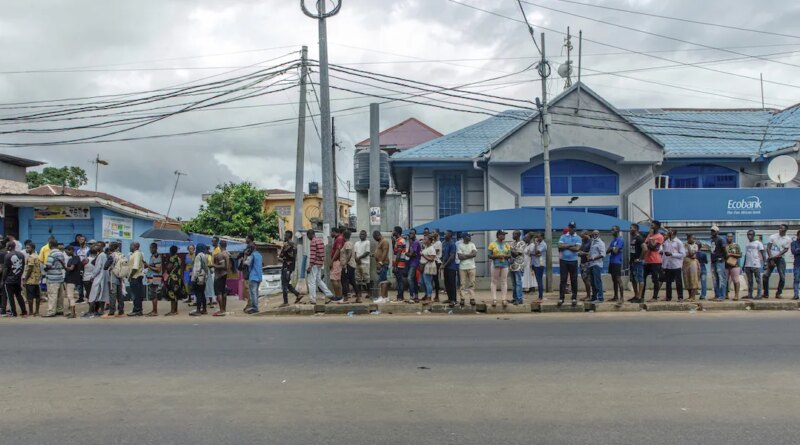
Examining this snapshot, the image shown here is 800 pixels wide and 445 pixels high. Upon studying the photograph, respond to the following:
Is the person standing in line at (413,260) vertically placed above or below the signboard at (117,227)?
below

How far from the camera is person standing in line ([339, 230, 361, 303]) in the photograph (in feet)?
44.4

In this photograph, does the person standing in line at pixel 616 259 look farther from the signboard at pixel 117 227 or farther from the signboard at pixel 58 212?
the signboard at pixel 58 212

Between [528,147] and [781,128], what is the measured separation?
9.83 meters

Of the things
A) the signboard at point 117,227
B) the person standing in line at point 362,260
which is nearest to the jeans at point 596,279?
the person standing in line at point 362,260

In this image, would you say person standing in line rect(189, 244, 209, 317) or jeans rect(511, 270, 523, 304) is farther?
jeans rect(511, 270, 523, 304)

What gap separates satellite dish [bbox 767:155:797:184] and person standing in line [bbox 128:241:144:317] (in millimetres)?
17565

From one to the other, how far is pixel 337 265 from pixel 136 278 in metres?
4.46

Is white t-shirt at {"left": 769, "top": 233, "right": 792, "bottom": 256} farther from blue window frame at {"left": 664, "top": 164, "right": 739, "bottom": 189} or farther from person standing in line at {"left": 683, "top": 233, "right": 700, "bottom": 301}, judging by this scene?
blue window frame at {"left": 664, "top": 164, "right": 739, "bottom": 189}

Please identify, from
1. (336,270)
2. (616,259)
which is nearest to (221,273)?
(336,270)

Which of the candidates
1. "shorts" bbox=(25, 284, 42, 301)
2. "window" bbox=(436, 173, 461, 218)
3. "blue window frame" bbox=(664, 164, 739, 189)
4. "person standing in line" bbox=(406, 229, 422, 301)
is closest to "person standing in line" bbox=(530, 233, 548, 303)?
"person standing in line" bbox=(406, 229, 422, 301)

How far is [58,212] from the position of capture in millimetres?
19125

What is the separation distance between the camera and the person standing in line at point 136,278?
1324 cm

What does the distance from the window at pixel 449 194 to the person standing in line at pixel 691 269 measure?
7901 mm

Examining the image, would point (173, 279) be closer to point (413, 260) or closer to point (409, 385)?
point (413, 260)
